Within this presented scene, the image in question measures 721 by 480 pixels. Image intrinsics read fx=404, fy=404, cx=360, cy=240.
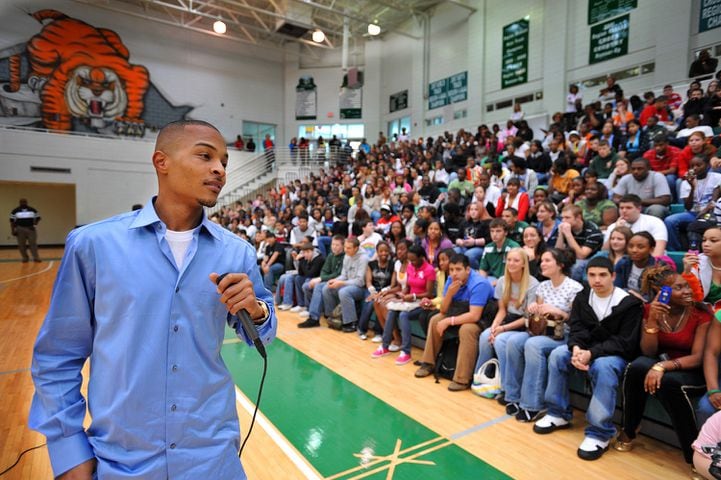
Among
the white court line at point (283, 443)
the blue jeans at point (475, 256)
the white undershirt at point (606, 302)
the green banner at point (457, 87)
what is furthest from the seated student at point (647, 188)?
the green banner at point (457, 87)

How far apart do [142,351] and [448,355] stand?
3401 mm

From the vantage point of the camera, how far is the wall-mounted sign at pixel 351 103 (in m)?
19.5

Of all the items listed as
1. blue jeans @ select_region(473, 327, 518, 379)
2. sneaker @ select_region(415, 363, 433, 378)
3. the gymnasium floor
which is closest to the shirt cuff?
the gymnasium floor

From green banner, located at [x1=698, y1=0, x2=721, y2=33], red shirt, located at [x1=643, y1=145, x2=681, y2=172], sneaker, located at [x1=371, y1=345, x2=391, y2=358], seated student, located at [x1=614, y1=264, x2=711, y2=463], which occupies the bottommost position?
sneaker, located at [x1=371, y1=345, x2=391, y2=358]

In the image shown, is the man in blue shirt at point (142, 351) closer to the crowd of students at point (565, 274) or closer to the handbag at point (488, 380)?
the crowd of students at point (565, 274)

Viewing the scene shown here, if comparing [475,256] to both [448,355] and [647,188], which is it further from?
[647,188]

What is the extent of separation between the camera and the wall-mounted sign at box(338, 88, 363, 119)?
64.0 feet

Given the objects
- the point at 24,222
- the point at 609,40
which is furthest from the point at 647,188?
the point at 24,222

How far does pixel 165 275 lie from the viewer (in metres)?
1.09

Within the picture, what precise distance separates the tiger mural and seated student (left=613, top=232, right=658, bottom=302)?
18.6m

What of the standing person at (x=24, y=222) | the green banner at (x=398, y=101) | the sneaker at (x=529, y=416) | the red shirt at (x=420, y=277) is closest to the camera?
the sneaker at (x=529, y=416)

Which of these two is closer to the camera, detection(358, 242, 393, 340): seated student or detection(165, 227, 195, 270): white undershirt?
detection(165, 227, 195, 270): white undershirt

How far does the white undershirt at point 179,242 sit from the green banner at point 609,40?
42.1ft

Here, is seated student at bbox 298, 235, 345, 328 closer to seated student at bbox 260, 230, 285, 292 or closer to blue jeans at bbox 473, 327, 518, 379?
seated student at bbox 260, 230, 285, 292
